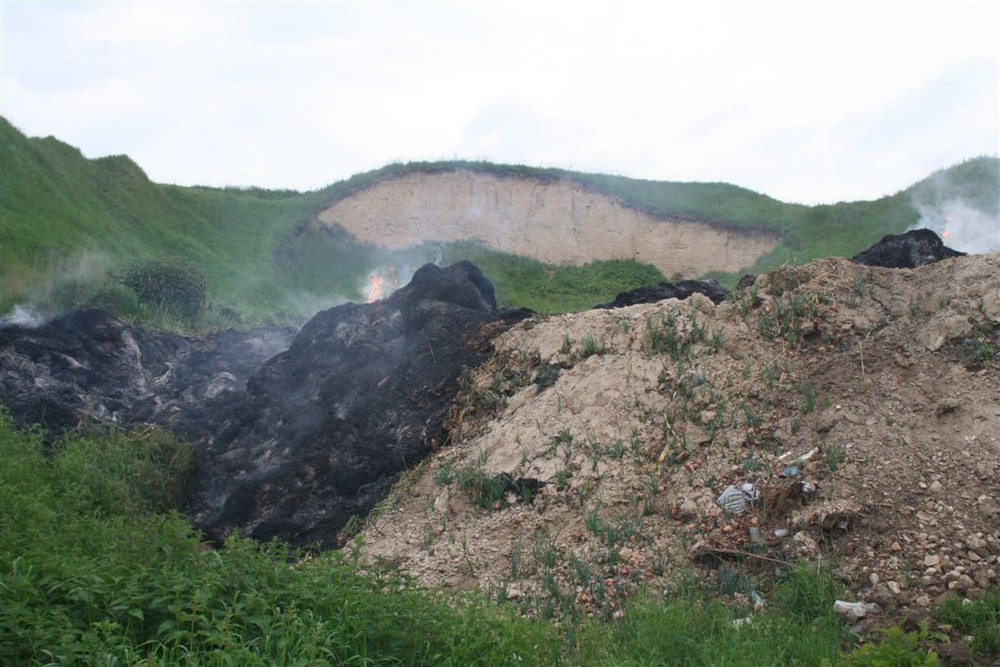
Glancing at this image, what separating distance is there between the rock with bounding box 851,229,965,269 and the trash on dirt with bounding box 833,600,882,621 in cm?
653

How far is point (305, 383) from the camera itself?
12.0m

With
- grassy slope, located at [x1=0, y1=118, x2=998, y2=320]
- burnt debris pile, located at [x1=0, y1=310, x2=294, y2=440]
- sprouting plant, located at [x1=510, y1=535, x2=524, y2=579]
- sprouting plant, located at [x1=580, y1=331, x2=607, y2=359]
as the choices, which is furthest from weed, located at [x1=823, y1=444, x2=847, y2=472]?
grassy slope, located at [x1=0, y1=118, x2=998, y2=320]

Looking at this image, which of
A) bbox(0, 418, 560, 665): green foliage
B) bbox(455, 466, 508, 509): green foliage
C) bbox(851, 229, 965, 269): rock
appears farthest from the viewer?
bbox(851, 229, 965, 269): rock

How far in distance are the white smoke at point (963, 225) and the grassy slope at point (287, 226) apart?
44 centimetres

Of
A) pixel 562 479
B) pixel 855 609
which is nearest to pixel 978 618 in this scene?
pixel 855 609

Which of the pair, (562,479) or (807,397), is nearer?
(807,397)

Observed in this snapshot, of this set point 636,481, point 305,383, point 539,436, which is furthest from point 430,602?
point 305,383

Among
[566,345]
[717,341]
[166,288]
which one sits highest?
[166,288]

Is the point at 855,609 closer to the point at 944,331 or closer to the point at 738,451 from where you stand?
the point at 738,451

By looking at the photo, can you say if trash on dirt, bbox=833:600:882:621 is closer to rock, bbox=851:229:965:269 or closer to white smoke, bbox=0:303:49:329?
rock, bbox=851:229:965:269

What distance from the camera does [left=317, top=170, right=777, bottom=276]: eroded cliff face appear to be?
1057 inches

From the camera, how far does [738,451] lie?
25.2 feet

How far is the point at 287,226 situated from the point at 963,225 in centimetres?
1814

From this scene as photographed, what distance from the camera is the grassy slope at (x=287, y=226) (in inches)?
840
